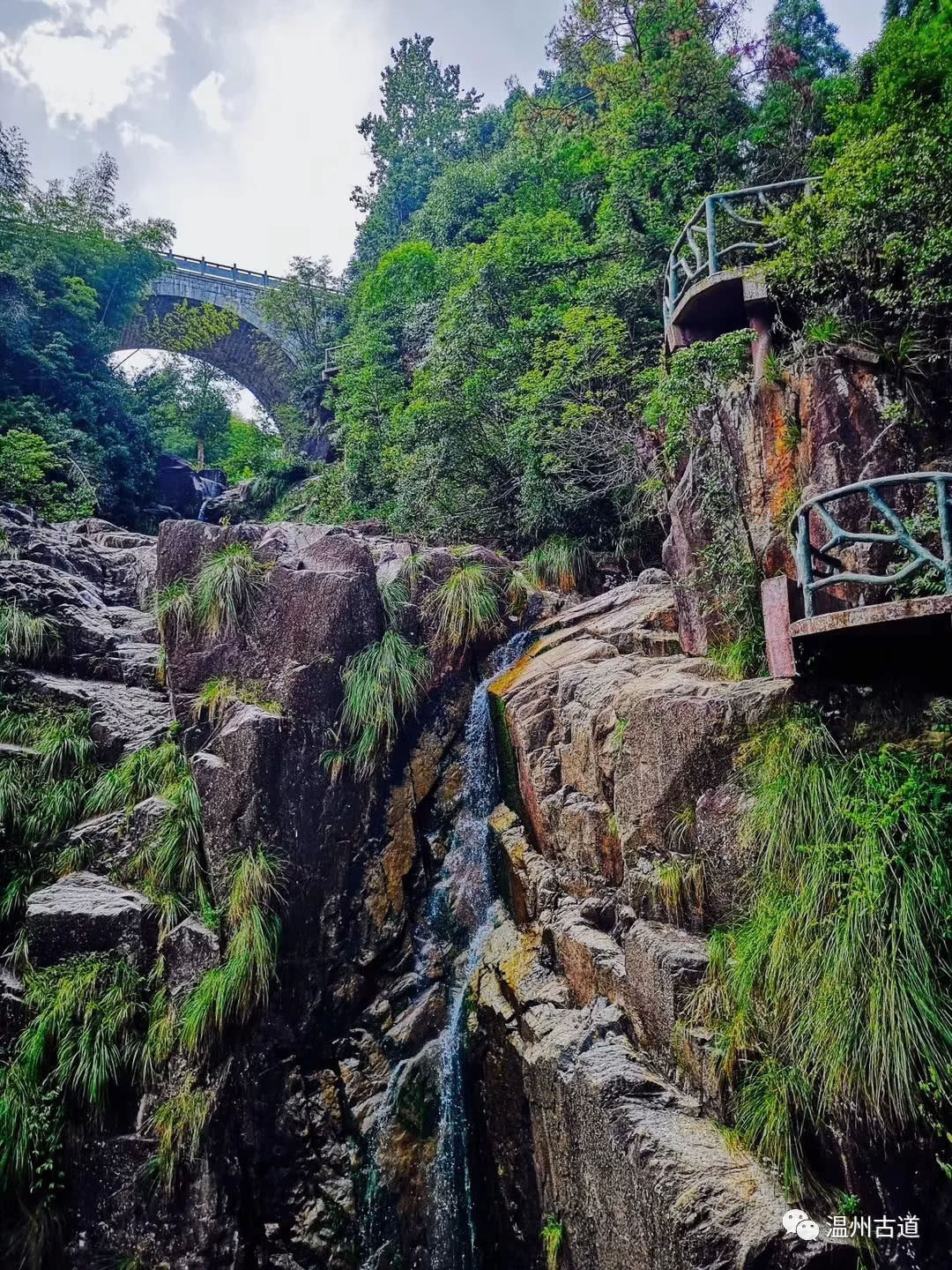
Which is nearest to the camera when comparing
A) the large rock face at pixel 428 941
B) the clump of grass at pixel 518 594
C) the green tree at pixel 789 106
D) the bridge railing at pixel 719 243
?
the large rock face at pixel 428 941

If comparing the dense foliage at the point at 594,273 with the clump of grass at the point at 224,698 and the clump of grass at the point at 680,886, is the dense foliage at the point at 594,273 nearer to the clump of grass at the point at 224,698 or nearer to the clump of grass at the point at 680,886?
the clump of grass at the point at 680,886

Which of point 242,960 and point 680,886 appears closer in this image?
point 680,886

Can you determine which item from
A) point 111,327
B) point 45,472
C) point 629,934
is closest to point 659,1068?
point 629,934

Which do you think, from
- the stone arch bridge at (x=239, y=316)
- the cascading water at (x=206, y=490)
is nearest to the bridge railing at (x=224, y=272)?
the stone arch bridge at (x=239, y=316)

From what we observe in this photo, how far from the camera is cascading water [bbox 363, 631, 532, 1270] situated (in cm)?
551

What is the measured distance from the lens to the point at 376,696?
723 cm

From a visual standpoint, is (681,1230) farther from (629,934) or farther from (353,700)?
(353,700)

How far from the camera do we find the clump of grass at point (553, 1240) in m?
4.49

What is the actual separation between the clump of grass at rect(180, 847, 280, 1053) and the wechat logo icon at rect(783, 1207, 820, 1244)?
4.35 metres

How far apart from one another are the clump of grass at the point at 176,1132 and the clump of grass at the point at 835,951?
4311 millimetres

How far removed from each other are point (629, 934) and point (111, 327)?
1984 centimetres

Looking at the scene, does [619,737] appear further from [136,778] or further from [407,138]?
[407,138]

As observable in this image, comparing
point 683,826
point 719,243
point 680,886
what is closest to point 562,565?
point 719,243

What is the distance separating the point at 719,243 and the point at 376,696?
7.43m
